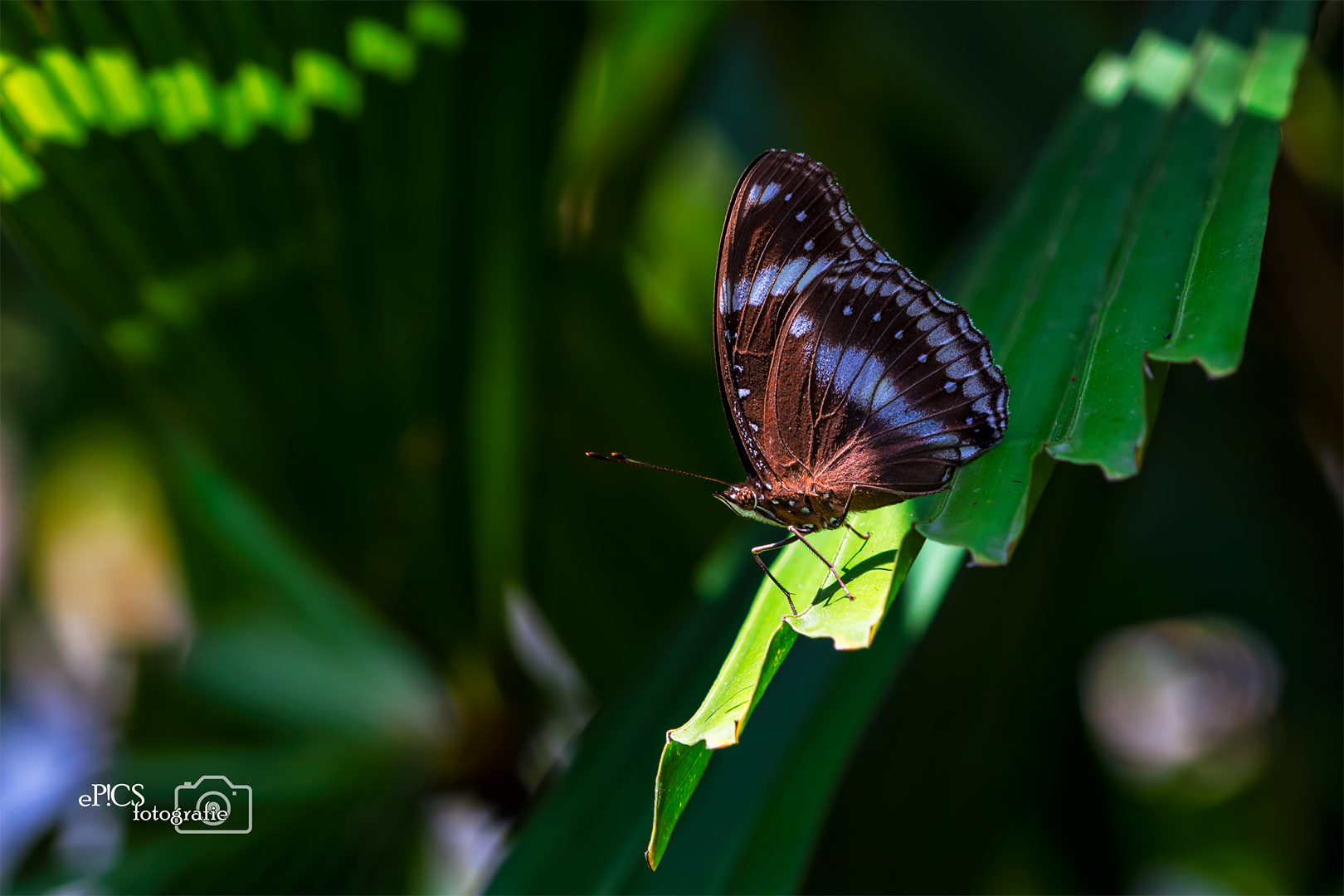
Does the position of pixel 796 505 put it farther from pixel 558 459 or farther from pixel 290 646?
pixel 290 646

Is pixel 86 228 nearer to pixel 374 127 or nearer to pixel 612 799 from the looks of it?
pixel 374 127

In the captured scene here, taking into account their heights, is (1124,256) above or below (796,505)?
above

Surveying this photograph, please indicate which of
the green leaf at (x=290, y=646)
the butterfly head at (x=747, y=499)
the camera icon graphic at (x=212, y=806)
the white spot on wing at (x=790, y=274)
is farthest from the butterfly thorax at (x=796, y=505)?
the camera icon graphic at (x=212, y=806)

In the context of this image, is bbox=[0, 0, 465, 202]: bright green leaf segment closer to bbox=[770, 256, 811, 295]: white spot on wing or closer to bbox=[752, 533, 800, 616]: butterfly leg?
bbox=[770, 256, 811, 295]: white spot on wing

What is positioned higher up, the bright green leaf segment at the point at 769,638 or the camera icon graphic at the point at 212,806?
the bright green leaf segment at the point at 769,638

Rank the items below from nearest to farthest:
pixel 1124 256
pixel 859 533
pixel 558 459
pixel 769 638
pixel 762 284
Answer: pixel 769 638 < pixel 1124 256 < pixel 859 533 < pixel 762 284 < pixel 558 459

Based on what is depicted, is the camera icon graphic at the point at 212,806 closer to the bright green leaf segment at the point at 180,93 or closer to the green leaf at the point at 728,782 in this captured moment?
the green leaf at the point at 728,782

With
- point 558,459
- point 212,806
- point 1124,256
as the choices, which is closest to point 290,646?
point 212,806
